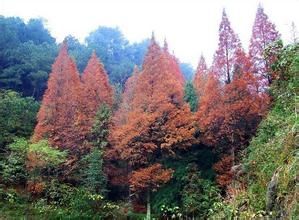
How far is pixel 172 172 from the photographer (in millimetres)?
19328

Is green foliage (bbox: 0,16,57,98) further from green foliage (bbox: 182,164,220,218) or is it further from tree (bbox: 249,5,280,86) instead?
tree (bbox: 249,5,280,86)

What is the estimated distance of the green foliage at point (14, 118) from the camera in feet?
78.1

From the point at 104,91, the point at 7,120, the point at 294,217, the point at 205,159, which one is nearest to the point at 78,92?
the point at 104,91

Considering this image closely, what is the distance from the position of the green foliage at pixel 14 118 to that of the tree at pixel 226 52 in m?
13.0

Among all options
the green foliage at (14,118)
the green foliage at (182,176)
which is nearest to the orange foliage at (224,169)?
the green foliage at (182,176)

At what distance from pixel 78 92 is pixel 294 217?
20.8 metres

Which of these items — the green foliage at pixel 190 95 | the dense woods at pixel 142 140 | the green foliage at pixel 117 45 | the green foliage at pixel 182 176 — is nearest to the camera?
the dense woods at pixel 142 140

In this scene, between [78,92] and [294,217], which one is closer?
[294,217]

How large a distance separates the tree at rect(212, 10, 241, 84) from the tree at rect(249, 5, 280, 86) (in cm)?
87

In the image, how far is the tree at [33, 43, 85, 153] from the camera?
22688 millimetres

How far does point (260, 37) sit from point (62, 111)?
40.3ft

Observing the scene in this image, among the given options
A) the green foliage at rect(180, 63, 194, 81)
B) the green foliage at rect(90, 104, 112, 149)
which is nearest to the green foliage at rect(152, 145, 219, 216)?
the green foliage at rect(90, 104, 112, 149)

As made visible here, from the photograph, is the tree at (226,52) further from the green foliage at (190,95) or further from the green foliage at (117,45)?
the green foliage at (117,45)

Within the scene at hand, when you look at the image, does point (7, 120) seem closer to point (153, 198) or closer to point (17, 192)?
point (17, 192)
